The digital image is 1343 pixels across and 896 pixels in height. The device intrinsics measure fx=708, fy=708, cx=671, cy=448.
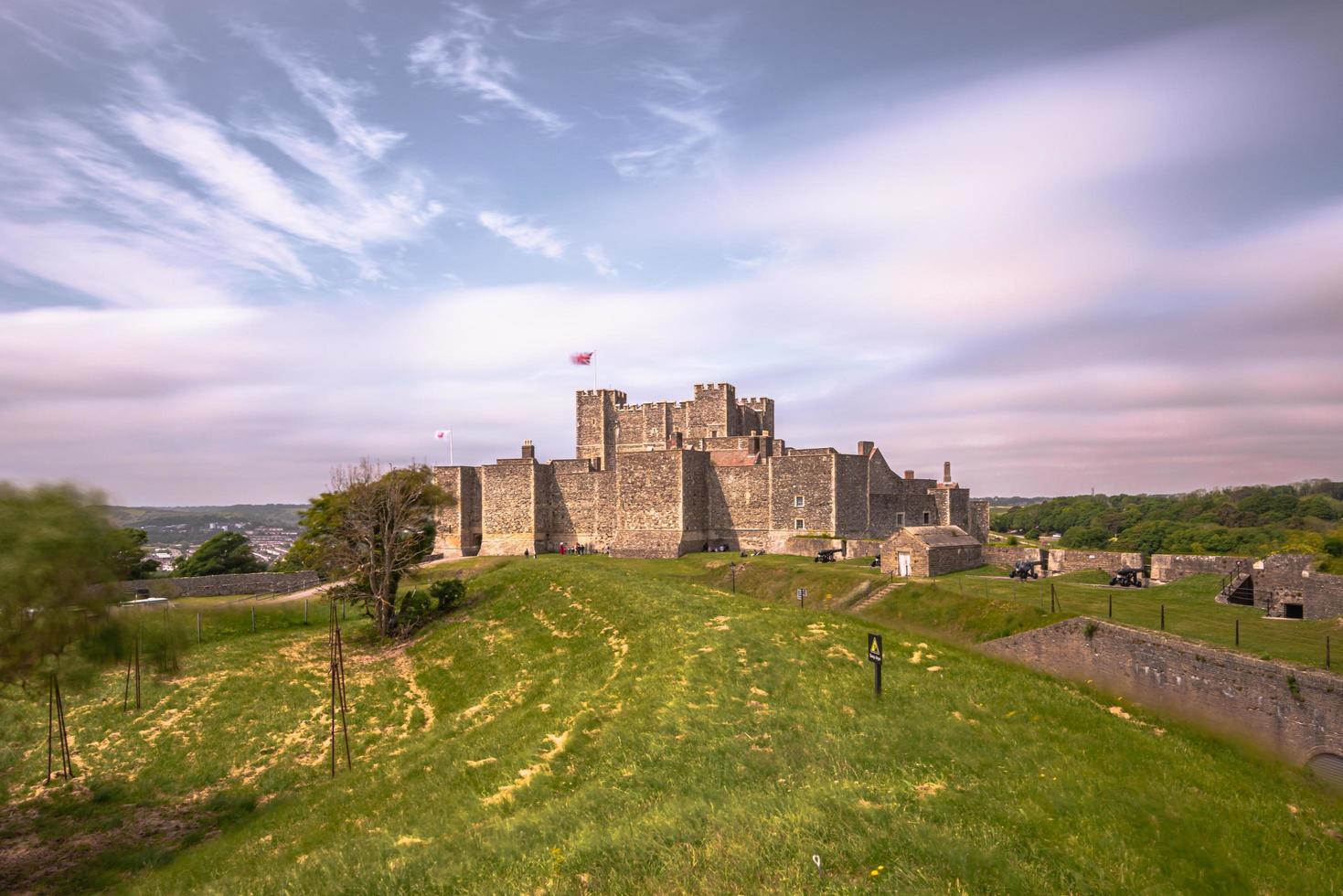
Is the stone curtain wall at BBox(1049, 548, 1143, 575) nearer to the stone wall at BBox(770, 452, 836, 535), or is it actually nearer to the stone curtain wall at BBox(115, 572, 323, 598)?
the stone wall at BBox(770, 452, 836, 535)

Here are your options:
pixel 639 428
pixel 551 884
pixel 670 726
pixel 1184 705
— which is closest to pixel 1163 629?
pixel 1184 705

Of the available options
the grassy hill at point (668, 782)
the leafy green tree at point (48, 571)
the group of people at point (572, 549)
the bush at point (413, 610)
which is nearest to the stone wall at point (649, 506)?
the group of people at point (572, 549)

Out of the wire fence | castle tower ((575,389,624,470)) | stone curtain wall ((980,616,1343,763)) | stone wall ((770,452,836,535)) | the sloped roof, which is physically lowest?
stone curtain wall ((980,616,1343,763))

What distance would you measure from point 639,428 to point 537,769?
59.9 metres

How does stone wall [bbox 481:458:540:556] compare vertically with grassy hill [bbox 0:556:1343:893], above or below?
above

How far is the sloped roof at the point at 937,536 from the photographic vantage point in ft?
136

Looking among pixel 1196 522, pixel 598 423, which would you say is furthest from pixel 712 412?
pixel 1196 522

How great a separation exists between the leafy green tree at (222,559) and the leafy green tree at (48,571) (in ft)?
183

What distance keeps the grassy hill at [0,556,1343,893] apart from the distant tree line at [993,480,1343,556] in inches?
1448

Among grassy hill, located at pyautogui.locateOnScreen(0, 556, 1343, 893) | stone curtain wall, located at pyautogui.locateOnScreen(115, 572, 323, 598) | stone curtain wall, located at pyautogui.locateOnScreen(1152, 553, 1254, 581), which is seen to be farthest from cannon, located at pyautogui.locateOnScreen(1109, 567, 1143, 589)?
stone curtain wall, located at pyautogui.locateOnScreen(115, 572, 323, 598)

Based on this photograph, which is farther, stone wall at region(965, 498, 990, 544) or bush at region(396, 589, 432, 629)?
stone wall at region(965, 498, 990, 544)

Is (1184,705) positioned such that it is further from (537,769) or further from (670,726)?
(537,769)

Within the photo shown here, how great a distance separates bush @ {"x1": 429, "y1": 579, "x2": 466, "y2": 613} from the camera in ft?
121

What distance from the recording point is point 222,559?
65.5 m
